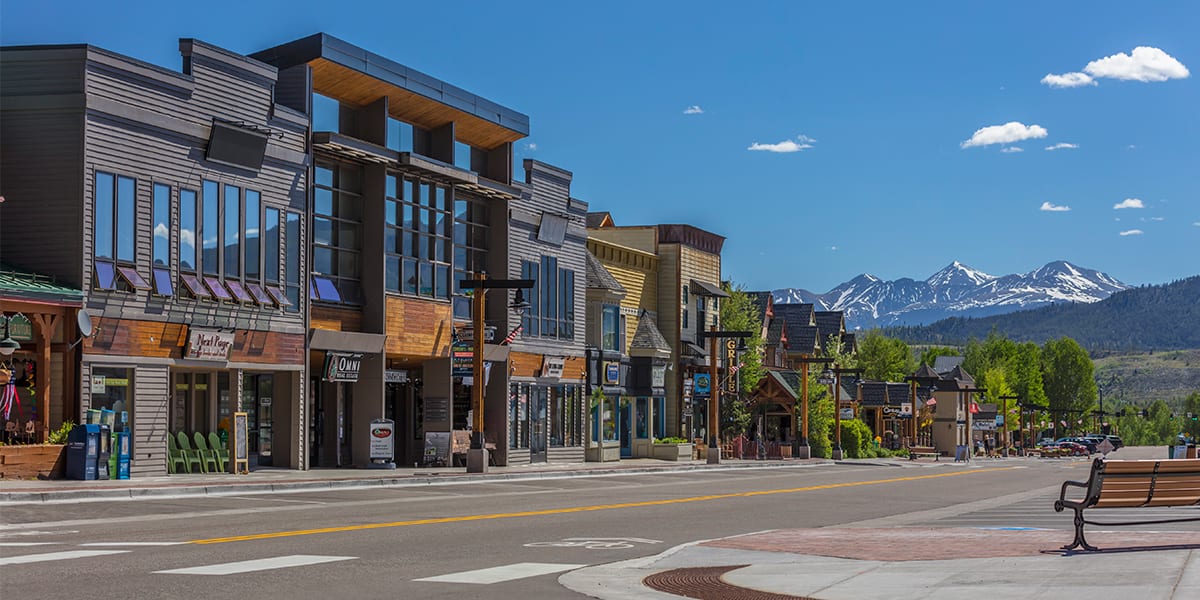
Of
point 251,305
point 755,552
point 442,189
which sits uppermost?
point 442,189

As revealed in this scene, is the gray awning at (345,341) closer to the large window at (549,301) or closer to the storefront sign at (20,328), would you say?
the storefront sign at (20,328)

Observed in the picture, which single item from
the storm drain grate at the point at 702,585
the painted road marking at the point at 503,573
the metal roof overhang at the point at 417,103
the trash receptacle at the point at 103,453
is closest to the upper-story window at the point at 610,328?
the metal roof overhang at the point at 417,103

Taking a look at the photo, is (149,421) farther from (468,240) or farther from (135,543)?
(135,543)

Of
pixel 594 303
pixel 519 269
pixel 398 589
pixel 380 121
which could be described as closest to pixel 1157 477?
pixel 398 589

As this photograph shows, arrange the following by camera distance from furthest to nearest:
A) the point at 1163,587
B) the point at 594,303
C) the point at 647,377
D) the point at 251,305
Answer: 1. the point at 647,377
2. the point at 594,303
3. the point at 251,305
4. the point at 1163,587

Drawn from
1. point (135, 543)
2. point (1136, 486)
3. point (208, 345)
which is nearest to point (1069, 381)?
point (208, 345)

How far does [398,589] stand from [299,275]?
1029 inches

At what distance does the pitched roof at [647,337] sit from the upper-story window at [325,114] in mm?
25231

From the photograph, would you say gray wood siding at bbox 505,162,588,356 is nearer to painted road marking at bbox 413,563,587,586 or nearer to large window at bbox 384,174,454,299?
large window at bbox 384,174,454,299

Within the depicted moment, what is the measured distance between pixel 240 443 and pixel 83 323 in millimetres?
5567

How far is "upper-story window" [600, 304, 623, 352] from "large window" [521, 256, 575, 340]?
590 cm

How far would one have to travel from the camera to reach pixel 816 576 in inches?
545

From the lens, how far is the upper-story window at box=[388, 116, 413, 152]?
43.1 metres

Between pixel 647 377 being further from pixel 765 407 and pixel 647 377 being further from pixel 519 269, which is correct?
pixel 765 407
